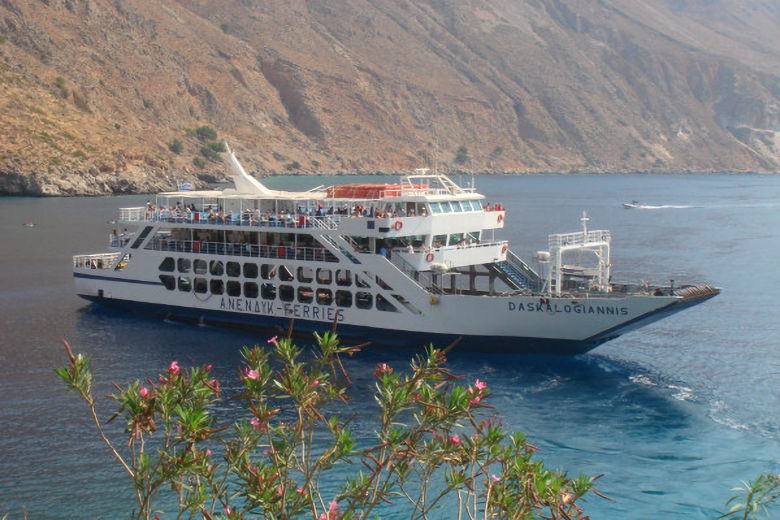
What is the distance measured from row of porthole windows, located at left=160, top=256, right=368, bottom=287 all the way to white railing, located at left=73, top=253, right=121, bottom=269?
488cm

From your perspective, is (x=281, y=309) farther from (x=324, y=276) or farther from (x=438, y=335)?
(x=438, y=335)

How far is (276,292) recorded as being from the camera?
113ft

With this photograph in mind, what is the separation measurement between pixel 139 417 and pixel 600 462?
14.9m

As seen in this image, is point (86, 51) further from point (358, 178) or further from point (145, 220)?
point (145, 220)

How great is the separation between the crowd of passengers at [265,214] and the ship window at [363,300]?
2900mm

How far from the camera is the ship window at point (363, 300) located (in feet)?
108

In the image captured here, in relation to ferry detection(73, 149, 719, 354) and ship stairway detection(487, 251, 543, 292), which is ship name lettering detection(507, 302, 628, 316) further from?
ship stairway detection(487, 251, 543, 292)

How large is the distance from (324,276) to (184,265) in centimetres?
642

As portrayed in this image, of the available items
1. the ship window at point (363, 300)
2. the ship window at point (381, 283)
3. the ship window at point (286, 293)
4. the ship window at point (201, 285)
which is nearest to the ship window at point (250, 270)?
the ship window at point (286, 293)

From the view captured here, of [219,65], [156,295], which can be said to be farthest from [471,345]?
[219,65]

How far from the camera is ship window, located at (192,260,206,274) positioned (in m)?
36.7

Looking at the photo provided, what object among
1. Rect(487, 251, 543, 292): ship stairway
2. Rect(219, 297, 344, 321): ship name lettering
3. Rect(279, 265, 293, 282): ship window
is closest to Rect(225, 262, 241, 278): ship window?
Rect(219, 297, 344, 321): ship name lettering

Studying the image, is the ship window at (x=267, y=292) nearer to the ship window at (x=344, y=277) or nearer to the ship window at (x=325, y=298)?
the ship window at (x=325, y=298)

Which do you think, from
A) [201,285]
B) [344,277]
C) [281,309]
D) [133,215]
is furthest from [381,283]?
[133,215]
